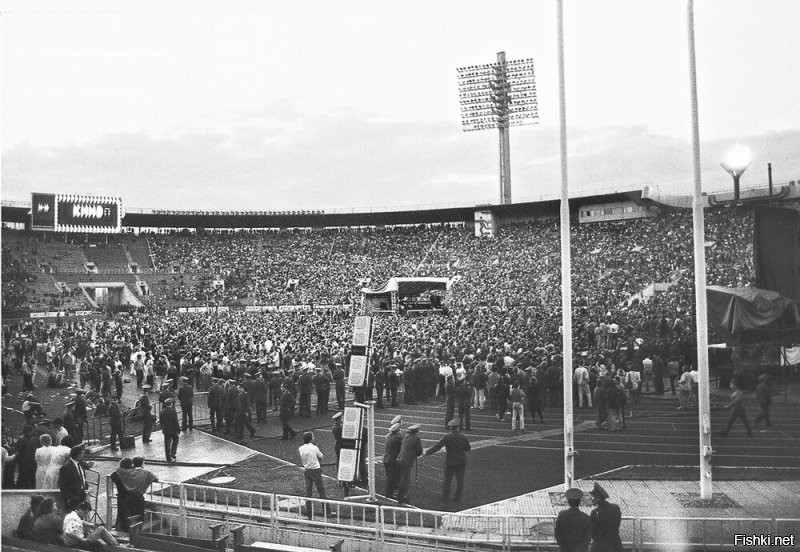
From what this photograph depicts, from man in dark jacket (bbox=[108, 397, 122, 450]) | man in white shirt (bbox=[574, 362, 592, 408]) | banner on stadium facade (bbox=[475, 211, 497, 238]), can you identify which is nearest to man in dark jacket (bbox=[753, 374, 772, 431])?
man in white shirt (bbox=[574, 362, 592, 408])

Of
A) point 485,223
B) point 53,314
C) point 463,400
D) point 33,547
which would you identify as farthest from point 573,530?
point 485,223

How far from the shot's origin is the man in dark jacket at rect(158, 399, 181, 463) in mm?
13148

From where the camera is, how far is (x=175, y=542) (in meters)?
7.61

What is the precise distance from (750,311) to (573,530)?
9949 millimetres

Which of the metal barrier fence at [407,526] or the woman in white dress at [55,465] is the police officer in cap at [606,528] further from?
the woman in white dress at [55,465]

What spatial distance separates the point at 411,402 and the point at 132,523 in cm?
1102

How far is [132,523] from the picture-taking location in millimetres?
8586

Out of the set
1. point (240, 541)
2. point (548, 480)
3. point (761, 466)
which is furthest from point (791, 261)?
point (240, 541)

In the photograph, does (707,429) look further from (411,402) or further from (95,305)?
(95,305)

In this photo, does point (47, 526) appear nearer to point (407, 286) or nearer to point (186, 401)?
point (186, 401)

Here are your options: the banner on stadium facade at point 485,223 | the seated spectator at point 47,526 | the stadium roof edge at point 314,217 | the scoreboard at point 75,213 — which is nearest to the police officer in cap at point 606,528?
the seated spectator at point 47,526

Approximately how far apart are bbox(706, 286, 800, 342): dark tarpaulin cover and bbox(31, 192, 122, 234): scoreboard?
40.1 metres

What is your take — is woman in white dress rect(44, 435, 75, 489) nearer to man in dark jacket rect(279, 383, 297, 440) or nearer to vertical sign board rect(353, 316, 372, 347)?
vertical sign board rect(353, 316, 372, 347)

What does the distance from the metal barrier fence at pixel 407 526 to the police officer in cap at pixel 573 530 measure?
68cm
